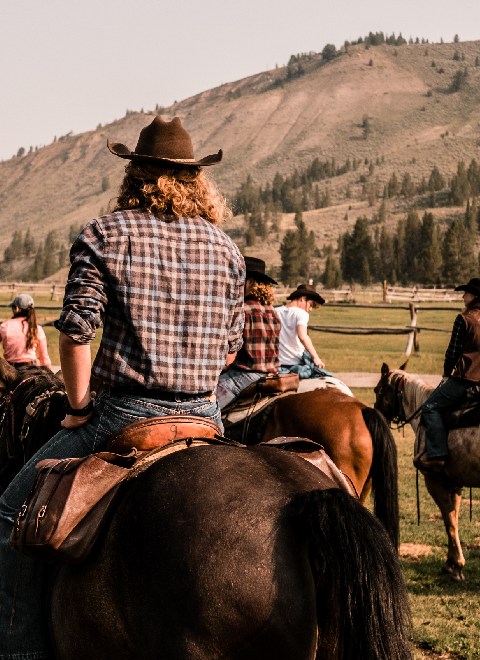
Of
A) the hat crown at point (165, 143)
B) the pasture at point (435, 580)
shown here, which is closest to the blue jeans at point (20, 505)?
the hat crown at point (165, 143)

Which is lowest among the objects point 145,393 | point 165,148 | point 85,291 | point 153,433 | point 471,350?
point 471,350

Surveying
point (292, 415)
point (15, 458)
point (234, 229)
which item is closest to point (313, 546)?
point (15, 458)

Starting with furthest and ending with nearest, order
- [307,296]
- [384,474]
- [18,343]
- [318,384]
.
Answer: [307,296] → [18,343] → [318,384] → [384,474]

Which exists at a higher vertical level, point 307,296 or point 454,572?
point 307,296

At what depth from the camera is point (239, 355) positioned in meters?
8.96

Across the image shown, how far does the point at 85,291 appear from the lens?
346cm

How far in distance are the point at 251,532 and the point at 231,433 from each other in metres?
5.85

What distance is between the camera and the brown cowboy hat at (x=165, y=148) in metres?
3.72

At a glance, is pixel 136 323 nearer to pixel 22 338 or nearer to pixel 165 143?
pixel 165 143

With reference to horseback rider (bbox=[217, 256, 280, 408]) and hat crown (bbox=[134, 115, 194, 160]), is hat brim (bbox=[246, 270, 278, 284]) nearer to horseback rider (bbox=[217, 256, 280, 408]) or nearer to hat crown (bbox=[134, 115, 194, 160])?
horseback rider (bbox=[217, 256, 280, 408])

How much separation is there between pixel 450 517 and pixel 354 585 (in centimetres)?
647

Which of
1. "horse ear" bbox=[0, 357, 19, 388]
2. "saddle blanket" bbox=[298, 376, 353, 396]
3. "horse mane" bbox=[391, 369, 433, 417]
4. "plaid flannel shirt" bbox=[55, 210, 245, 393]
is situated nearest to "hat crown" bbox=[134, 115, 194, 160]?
"plaid flannel shirt" bbox=[55, 210, 245, 393]

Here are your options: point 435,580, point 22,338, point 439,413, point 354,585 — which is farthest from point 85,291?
point 22,338

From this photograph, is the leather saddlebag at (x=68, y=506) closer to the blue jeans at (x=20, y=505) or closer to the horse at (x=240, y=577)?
the horse at (x=240, y=577)
